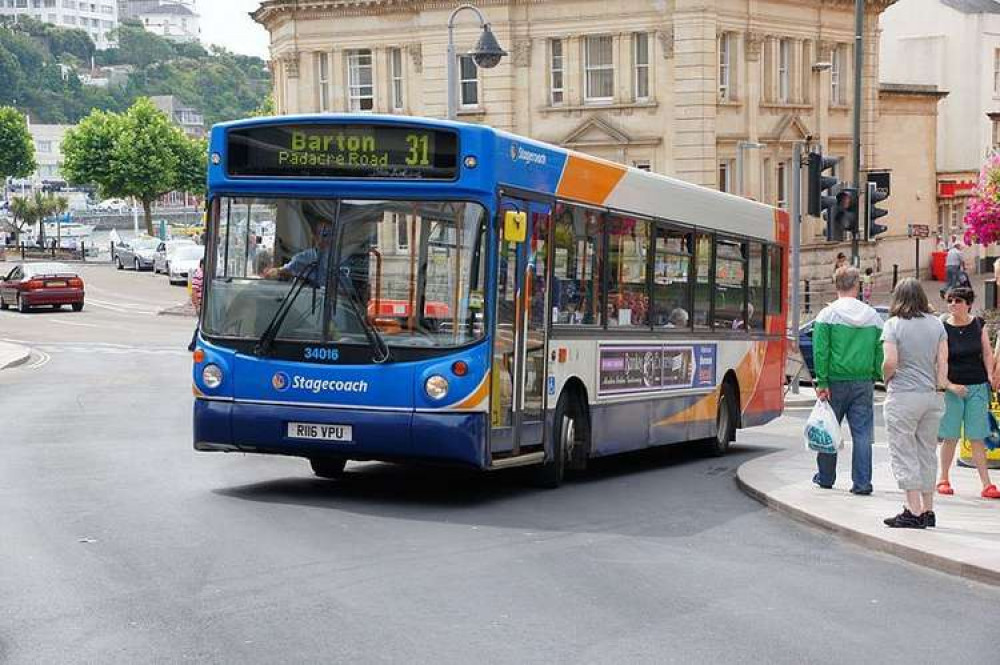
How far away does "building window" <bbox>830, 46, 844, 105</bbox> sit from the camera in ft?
206

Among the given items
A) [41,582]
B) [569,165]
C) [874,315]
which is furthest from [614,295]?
[41,582]

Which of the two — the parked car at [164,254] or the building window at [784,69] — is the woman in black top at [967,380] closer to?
the building window at [784,69]

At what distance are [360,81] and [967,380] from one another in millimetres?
48949

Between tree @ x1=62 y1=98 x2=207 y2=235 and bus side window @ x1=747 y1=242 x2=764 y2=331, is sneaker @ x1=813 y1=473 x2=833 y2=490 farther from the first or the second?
tree @ x1=62 y1=98 x2=207 y2=235

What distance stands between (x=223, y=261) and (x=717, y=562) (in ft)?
16.2

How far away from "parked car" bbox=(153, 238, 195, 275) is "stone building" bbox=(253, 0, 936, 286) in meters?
12.7

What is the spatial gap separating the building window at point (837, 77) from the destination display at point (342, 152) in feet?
165

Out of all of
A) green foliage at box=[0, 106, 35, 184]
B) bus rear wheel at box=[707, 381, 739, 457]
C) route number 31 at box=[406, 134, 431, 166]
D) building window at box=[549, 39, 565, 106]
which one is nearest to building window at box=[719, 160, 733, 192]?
building window at box=[549, 39, 565, 106]

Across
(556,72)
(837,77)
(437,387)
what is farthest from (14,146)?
(437,387)

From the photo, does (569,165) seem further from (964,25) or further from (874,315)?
(964,25)

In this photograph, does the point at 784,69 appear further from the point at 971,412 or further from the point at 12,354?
the point at 971,412

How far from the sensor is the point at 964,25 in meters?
77.1

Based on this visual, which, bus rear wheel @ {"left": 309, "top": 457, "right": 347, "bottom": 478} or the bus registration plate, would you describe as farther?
bus rear wheel @ {"left": 309, "top": 457, "right": 347, "bottom": 478}

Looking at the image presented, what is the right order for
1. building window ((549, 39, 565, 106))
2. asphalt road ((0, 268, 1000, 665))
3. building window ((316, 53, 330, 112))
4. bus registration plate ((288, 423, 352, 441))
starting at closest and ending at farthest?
asphalt road ((0, 268, 1000, 665))
bus registration plate ((288, 423, 352, 441))
building window ((549, 39, 565, 106))
building window ((316, 53, 330, 112))
